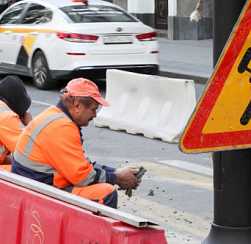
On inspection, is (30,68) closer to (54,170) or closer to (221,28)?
(54,170)

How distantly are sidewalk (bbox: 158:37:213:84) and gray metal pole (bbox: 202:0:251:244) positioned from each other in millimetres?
9841

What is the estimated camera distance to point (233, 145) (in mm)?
2881

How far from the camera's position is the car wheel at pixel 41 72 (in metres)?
12.7

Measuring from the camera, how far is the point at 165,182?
6.73m

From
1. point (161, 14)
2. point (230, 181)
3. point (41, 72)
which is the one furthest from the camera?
point (161, 14)

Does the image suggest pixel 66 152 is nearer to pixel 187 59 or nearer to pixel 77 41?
pixel 77 41

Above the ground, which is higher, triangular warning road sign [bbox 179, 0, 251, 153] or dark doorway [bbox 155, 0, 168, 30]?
triangular warning road sign [bbox 179, 0, 251, 153]

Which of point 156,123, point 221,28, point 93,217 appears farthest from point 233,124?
point 156,123

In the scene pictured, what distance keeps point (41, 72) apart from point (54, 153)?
8821 mm

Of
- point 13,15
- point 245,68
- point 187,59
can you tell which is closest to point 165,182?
point 245,68

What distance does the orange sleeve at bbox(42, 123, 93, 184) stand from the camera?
423 cm

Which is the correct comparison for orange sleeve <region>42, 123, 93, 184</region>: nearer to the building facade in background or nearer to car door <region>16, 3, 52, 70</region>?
car door <region>16, 3, 52, 70</region>

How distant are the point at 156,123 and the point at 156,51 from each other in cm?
376

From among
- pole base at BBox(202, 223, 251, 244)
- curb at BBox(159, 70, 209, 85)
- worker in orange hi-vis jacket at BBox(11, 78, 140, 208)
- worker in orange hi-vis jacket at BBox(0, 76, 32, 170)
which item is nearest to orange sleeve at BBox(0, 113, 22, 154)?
worker in orange hi-vis jacket at BBox(0, 76, 32, 170)
